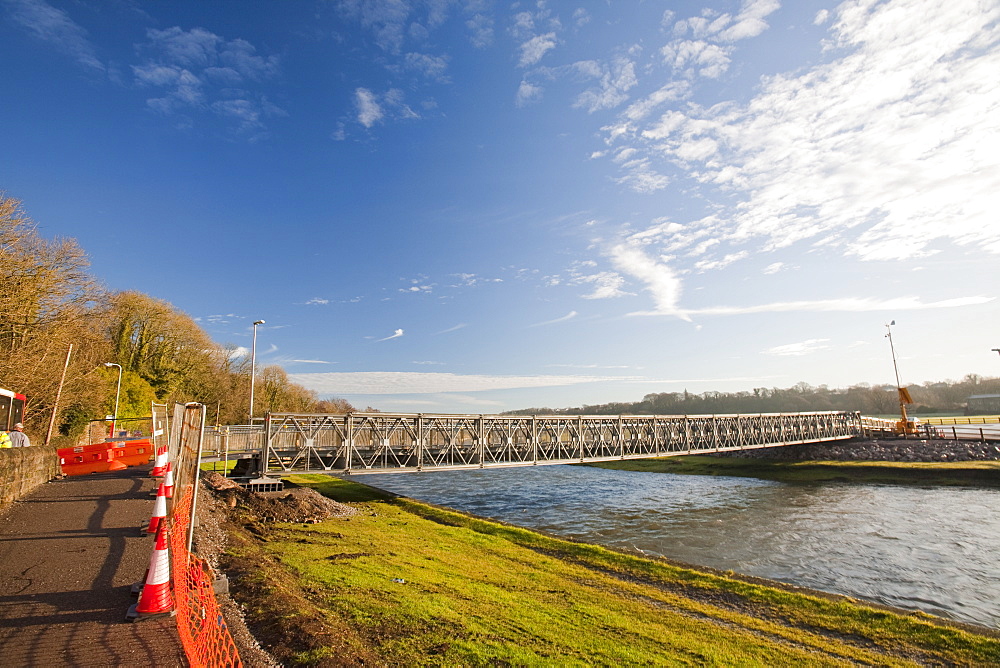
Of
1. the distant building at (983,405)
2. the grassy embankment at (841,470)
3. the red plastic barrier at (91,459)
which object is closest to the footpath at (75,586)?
the red plastic barrier at (91,459)

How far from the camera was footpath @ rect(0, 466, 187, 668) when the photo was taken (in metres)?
4.98

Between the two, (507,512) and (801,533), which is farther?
(507,512)

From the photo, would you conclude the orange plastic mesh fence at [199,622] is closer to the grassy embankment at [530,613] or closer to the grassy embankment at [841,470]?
the grassy embankment at [530,613]

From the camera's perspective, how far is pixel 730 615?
447 inches

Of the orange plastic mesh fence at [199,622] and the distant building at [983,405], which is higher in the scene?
the distant building at [983,405]

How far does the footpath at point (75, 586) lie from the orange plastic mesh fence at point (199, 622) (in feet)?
0.49

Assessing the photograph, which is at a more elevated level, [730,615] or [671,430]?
[671,430]

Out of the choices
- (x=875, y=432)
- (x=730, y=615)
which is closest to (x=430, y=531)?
(x=730, y=615)

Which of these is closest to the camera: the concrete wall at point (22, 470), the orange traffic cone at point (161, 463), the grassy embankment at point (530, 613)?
the grassy embankment at point (530, 613)

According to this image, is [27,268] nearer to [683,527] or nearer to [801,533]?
[683,527]

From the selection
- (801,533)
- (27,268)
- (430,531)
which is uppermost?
(27,268)

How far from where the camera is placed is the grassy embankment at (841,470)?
34.4 m

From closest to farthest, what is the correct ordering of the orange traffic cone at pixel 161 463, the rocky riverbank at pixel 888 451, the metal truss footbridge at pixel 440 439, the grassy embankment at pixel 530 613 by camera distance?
the grassy embankment at pixel 530 613, the orange traffic cone at pixel 161 463, the metal truss footbridge at pixel 440 439, the rocky riverbank at pixel 888 451

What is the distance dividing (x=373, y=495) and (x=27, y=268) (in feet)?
72.1
